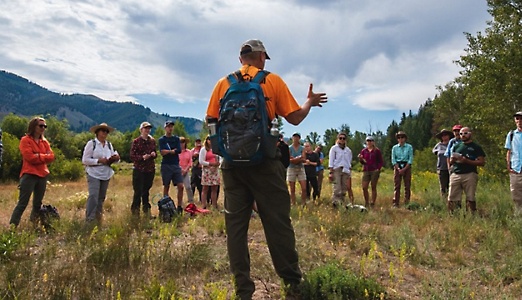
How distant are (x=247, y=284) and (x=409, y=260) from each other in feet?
7.53

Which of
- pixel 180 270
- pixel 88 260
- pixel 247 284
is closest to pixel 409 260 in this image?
pixel 247 284

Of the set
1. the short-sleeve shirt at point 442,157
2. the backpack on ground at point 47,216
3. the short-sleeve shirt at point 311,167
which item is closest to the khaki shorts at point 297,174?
the short-sleeve shirt at point 311,167

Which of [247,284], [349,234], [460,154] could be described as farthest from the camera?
[460,154]

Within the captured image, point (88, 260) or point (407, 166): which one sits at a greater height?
point (407, 166)

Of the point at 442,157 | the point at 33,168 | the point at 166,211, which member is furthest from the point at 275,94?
the point at 442,157

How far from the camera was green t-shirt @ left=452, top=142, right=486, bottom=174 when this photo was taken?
6941mm

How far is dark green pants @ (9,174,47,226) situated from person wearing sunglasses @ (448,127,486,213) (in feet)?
24.5

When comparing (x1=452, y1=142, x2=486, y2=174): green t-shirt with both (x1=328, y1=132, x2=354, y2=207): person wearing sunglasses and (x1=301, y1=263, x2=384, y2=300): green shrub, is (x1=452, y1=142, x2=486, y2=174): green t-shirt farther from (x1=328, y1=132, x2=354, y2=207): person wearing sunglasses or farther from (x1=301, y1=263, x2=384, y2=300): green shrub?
(x1=301, y1=263, x2=384, y2=300): green shrub

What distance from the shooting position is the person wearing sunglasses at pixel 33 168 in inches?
216

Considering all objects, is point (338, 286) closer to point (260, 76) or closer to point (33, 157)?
point (260, 76)

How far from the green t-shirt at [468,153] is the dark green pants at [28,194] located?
25.1 ft

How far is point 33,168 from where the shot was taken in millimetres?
5578

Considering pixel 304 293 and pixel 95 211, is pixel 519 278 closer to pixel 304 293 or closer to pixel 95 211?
pixel 304 293

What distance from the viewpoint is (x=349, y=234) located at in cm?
502
